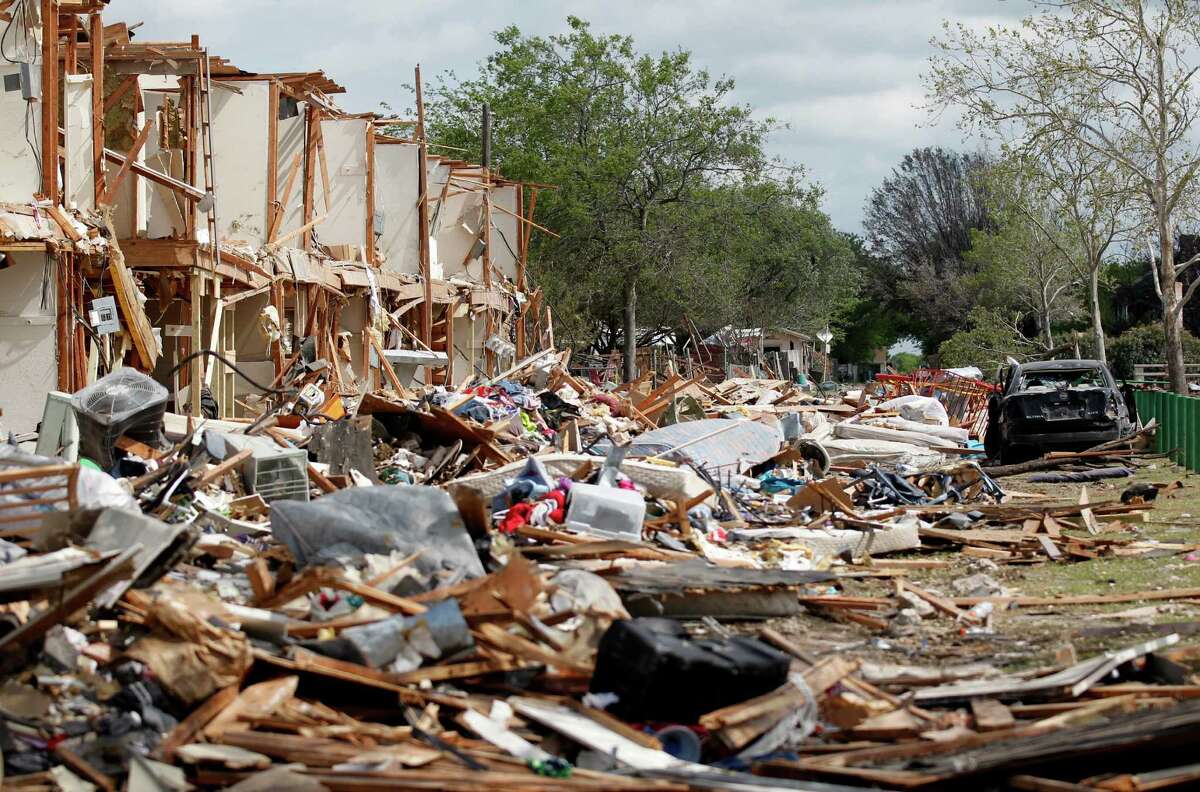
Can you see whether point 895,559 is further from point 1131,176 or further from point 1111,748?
point 1131,176

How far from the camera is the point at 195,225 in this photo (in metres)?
17.0

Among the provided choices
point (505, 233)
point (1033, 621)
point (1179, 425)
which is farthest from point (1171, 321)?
point (1033, 621)

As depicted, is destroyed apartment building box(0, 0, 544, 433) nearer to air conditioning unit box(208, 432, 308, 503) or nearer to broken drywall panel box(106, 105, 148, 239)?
broken drywall panel box(106, 105, 148, 239)

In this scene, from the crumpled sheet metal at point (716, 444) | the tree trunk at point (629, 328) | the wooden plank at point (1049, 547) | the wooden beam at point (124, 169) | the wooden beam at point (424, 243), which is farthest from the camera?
the tree trunk at point (629, 328)

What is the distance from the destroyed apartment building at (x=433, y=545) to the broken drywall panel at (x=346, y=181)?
13 cm

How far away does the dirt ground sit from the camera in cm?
748

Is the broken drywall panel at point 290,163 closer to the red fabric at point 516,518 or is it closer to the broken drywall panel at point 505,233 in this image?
the red fabric at point 516,518

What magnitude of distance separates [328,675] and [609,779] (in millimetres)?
1534

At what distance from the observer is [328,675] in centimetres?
609

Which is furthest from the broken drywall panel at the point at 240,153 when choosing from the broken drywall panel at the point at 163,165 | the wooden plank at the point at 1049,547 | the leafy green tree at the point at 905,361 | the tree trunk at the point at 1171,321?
the leafy green tree at the point at 905,361

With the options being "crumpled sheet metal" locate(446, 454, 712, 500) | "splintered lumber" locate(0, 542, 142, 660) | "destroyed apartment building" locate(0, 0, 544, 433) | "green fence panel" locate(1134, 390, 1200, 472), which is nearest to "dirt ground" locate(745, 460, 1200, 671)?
"crumpled sheet metal" locate(446, 454, 712, 500)

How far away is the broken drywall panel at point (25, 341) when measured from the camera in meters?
13.8

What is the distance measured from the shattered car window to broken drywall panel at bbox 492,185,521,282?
16.2m

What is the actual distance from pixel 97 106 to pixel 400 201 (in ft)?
41.6
